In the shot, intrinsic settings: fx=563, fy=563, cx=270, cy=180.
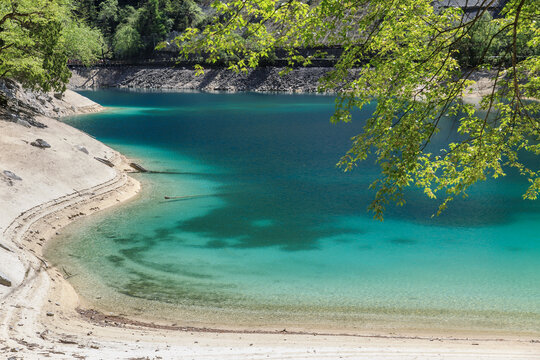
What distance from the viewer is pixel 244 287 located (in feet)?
58.3

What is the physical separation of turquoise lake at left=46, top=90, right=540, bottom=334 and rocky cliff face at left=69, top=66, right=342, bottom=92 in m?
80.8

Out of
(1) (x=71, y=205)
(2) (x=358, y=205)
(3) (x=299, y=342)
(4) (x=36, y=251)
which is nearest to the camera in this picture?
(3) (x=299, y=342)

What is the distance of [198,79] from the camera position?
123 metres

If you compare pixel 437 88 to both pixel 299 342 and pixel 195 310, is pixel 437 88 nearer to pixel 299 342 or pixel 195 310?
pixel 299 342

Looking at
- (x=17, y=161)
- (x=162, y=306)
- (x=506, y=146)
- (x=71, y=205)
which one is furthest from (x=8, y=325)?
(x=17, y=161)

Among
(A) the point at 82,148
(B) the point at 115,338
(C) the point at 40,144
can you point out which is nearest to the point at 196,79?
(A) the point at 82,148

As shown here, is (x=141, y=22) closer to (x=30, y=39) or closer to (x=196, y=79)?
(x=196, y=79)

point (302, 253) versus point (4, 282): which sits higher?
point (4, 282)

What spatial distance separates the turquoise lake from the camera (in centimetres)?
1606

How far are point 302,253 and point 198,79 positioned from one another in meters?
107

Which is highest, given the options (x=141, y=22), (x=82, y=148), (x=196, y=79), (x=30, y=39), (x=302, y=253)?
(x=141, y=22)

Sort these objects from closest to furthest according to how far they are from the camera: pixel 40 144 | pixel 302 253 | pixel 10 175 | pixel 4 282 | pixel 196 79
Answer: pixel 4 282 < pixel 302 253 < pixel 10 175 < pixel 40 144 < pixel 196 79

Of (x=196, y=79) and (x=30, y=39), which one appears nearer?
(x=30, y=39)

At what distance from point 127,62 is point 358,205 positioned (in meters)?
120
